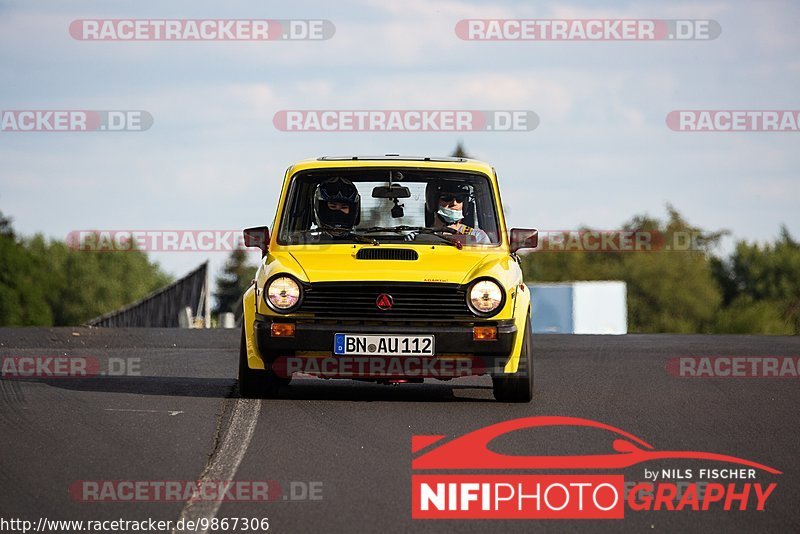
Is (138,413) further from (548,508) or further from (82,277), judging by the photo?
(82,277)

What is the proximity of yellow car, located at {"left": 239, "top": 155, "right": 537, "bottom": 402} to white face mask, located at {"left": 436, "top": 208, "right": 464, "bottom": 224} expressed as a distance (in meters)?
0.13

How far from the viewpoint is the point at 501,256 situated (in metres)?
11.8

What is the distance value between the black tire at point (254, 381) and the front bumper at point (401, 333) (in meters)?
0.28

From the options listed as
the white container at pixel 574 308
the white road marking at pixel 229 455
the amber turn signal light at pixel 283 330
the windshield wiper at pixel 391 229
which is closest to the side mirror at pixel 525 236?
the windshield wiper at pixel 391 229

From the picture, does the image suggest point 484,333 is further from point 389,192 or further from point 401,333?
point 389,192

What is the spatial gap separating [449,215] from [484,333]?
1557 mm

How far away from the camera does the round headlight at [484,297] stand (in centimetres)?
1097

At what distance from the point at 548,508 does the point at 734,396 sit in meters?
5.37

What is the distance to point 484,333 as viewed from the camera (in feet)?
35.9

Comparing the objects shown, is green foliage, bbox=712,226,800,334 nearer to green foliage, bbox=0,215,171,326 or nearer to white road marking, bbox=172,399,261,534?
green foliage, bbox=0,215,171,326

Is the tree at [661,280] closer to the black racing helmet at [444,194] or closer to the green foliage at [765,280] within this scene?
the green foliage at [765,280]

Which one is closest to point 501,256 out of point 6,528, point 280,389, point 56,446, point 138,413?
point 280,389

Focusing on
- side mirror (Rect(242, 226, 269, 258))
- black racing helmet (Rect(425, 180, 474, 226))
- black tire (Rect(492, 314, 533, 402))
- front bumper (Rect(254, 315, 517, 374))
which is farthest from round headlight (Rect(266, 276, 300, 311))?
black tire (Rect(492, 314, 533, 402))

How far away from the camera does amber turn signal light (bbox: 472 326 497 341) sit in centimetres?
1092
